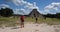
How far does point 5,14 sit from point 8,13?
9.63 feet

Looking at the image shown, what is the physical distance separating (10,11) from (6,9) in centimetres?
250

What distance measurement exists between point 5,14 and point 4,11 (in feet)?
12.3

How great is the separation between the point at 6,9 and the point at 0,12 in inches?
154

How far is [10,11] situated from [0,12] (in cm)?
540

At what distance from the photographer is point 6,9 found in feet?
302

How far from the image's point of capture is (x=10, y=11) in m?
91.7

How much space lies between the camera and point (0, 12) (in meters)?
90.1

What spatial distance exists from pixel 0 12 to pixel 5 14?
484 centimetres

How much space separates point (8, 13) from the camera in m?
89.2

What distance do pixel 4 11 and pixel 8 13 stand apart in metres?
2.52

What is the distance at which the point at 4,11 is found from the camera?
8981cm

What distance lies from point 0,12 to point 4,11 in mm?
2236
